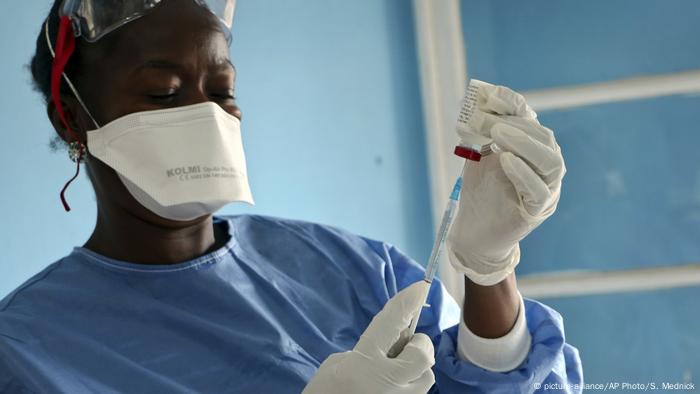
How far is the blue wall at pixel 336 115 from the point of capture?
2070 millimetres

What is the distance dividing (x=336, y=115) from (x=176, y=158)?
1.09 m

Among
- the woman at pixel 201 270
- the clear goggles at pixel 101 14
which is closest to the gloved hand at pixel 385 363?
the woman at pixel 201 270

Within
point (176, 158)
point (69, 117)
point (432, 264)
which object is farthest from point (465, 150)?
point (69, 117)

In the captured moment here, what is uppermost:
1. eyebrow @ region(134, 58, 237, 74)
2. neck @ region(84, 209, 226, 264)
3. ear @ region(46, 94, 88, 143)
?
eyebrow @ region(134, 58, 237, 74)

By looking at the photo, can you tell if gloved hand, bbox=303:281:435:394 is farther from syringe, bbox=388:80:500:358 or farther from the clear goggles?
the clear goggles

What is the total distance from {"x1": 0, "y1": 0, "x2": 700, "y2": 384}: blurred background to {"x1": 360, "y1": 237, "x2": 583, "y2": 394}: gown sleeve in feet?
2.76

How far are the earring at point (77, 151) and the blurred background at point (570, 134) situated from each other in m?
0.88

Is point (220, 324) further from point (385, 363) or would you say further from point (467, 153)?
point (467, 153)

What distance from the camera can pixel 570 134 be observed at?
7.59 ft

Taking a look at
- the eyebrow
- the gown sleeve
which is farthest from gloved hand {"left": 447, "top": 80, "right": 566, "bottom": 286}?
the eyebrow

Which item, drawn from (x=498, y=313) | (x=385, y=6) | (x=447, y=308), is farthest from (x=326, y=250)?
(x=385, y=6)

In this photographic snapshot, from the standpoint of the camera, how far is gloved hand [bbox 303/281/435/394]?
3.40 feet

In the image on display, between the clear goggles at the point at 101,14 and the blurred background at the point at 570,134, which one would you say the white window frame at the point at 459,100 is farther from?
the clear goggles at the point at 101,14

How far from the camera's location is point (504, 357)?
120 centimetres
